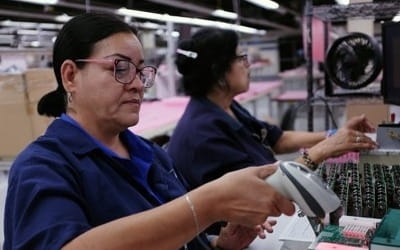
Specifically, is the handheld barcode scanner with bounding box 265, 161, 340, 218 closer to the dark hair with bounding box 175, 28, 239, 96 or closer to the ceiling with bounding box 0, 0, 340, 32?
the dark hair with bounding box 175, 28, 239, 96

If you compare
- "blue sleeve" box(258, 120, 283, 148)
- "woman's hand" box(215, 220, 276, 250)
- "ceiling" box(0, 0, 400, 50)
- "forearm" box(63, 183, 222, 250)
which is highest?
"ceiling" box(0, 0, 400, 50)

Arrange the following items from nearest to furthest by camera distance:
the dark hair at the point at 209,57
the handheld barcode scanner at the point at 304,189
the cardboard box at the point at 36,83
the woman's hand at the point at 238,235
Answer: the handheld barcode scanner at the point at 304,189, the woman's hand at the point at 238,235, the dark hair at the point at 209,57, the cardboard box at the point at 36,83

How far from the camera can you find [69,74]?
3.53 ft

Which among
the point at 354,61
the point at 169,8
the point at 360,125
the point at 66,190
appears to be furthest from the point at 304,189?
the point at 169,8

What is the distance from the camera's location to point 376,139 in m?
1.58

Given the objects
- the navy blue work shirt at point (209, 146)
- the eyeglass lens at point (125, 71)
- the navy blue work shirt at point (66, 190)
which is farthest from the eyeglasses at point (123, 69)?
the navy blue work shirt at point (209, 146)

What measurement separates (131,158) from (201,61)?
93 cm

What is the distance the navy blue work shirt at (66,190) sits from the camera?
81 centimetres

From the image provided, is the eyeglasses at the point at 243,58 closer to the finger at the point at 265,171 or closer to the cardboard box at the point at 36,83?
the cardboard box at the point at 36,83

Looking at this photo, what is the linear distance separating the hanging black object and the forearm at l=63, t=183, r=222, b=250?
153 centimetres

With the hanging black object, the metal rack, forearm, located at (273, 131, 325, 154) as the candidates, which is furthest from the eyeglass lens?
forearm, located at (273, 131, 325, 154)

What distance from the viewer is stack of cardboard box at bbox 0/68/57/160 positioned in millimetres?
2432

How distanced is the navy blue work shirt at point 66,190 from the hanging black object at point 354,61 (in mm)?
1299

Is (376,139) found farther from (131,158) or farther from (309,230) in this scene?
(131,158)
